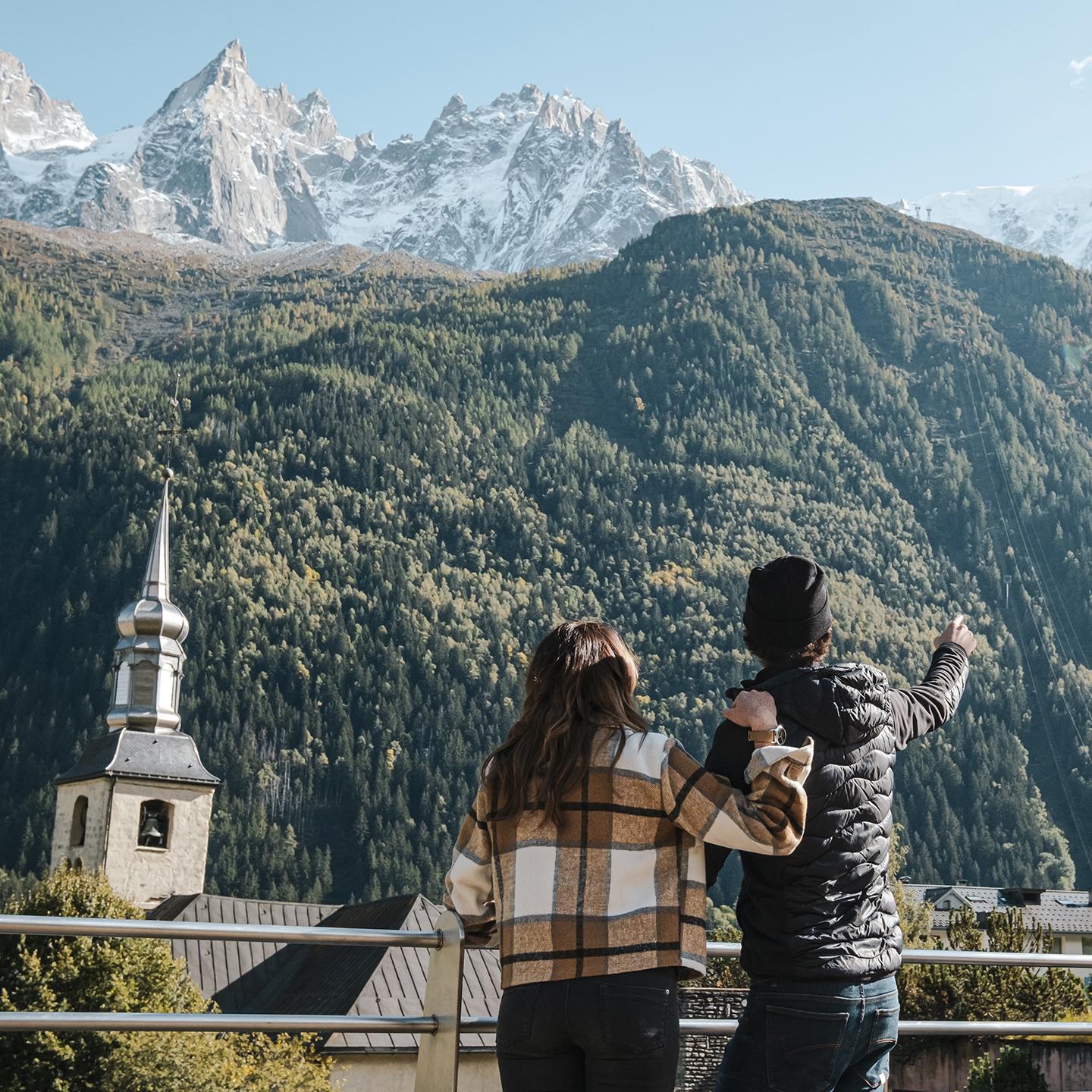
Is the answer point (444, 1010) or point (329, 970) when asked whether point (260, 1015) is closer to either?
point (444, 1010)

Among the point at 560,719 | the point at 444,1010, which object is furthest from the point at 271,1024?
the point at 560,719

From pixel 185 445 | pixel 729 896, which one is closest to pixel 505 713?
pixel 729 896

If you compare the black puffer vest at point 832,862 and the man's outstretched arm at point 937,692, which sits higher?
the man's outstretched arm at point 937,692

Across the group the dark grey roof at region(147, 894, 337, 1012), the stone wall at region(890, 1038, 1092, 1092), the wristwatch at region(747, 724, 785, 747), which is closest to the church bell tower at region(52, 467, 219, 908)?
the dark grey roof at region(147, 894, 337, 1012)

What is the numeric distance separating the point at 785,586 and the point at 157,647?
50.7 meters

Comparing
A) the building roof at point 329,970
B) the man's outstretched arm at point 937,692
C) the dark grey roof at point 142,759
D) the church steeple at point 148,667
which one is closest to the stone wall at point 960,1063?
the man's outstretched arm at point 937,692

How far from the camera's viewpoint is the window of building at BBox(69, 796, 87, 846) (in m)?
51.8

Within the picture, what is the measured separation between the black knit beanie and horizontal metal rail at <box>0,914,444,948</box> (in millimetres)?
1341

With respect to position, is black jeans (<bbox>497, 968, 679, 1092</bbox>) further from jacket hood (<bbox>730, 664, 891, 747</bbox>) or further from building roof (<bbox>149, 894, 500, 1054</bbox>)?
building roof (<bbox>149, 894, 500, 1054</bbox>)

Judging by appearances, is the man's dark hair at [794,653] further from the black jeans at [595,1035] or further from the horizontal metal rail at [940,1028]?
the horizontal metal rail at [940,1028]

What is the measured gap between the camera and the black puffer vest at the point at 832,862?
13.7 ft

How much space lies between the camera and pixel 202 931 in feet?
14.7

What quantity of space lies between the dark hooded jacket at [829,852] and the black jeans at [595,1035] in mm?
339

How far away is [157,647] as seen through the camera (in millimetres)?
53219
